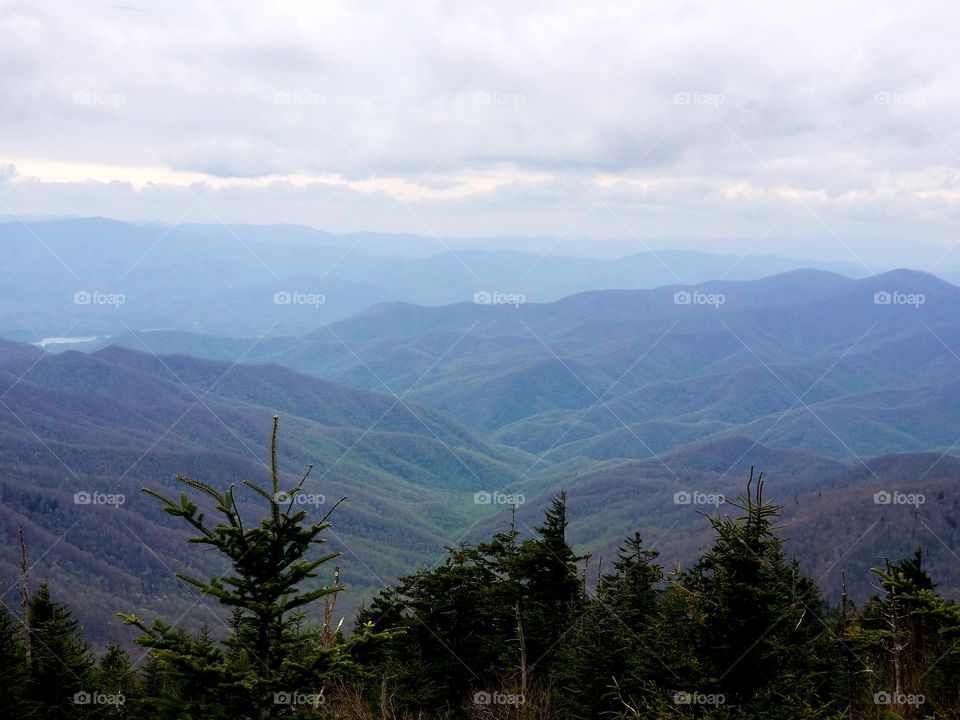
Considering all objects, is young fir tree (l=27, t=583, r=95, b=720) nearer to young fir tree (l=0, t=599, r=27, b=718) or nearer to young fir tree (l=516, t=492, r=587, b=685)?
young fir tree (l=0, t=599, r=27, b=718)

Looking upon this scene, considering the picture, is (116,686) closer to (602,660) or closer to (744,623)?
(602,660)

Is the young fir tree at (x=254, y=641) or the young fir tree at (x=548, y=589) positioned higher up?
the young fir tree at (x=254, y=641)

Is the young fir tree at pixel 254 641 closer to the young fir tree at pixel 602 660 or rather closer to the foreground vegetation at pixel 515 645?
the foreground vegetation at pixel 515 645

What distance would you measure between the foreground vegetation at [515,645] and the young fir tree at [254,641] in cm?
3

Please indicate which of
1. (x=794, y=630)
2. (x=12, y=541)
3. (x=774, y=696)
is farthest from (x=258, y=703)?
(x=12, y=541)

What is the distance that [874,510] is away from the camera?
177500mm

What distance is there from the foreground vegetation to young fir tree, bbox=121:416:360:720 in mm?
27

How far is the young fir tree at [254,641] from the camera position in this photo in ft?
28.0

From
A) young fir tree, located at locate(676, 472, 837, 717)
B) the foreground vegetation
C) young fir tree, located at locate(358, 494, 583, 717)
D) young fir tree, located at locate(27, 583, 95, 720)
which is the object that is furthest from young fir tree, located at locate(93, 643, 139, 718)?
young fir tree, located at locate(676, 472, 837, 717)

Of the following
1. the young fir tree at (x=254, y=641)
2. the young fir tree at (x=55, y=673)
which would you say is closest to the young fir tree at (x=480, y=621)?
the young fir tree at (x=55, y=673)

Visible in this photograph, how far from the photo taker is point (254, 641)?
969 centimetres

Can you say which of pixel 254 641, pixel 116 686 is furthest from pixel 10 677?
pixel 254 641

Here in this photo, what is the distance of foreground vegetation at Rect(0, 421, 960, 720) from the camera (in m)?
9.06

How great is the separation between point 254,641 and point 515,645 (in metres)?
17.5
